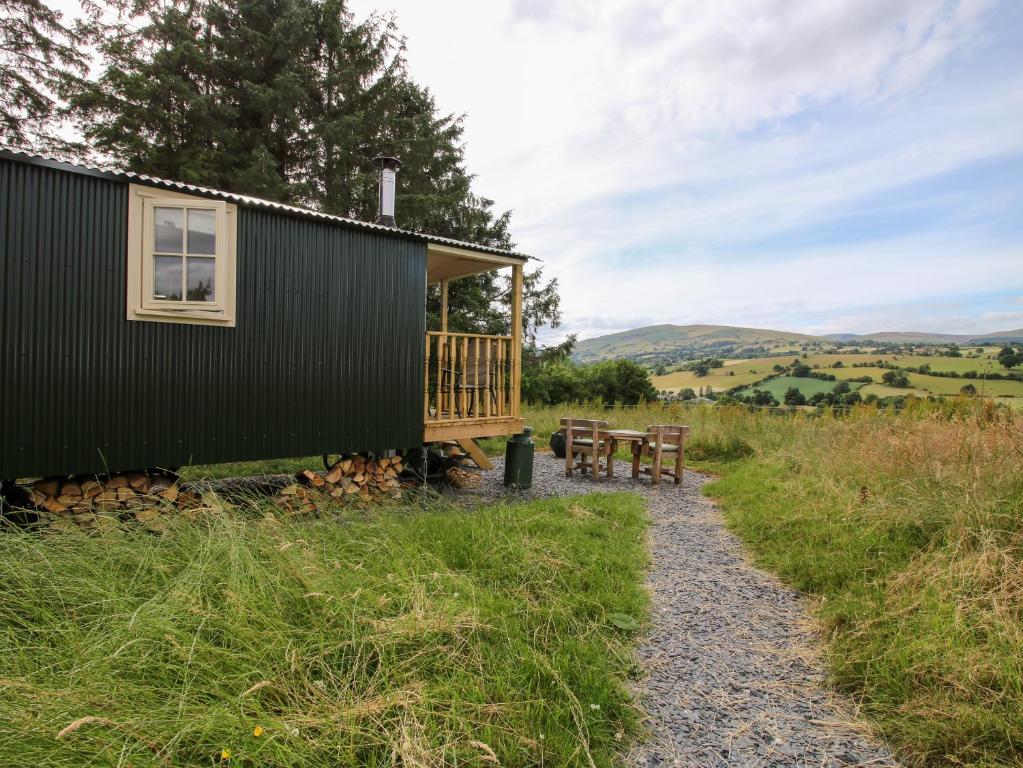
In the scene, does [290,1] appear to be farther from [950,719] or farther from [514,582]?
[950,719]

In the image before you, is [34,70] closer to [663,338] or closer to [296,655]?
[296,655]

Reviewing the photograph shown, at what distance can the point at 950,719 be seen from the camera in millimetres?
2207

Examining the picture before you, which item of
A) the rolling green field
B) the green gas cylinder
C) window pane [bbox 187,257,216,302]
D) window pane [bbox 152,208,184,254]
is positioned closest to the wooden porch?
the green gas cylinder

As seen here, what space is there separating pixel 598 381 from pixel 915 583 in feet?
52.5

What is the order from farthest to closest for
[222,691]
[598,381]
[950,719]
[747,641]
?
[598,381]
[747,641]
[950,719]
[222,691]

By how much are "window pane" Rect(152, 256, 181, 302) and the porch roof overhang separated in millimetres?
2534

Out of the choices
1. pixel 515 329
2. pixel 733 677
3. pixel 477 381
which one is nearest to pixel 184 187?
pixel 477 381

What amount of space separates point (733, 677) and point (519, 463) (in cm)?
446

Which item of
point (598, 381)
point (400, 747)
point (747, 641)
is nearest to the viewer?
point (400, 747)

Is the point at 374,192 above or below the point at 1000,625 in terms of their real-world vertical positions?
above

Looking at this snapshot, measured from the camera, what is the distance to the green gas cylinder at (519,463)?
277 inches

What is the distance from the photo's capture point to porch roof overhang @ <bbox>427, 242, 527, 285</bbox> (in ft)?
20.7

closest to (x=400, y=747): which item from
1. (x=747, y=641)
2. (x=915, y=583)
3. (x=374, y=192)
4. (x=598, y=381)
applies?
(x=747, y=641)

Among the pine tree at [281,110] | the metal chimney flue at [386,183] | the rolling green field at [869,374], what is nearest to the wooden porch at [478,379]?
the metal chimney flue at [386,183]
